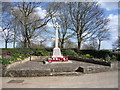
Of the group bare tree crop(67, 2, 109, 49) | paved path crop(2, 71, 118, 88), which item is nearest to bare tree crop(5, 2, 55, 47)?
bare tree crop(67, 2, 109, 49)

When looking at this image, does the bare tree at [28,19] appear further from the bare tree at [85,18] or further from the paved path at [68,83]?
the paved path at [68,83]

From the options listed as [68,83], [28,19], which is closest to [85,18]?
[28,19]

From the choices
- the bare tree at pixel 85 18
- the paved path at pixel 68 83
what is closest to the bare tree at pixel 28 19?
the bare tree at pixel 85 18

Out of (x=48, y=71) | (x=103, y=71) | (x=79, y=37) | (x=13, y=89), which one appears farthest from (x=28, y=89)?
(x=79, y=37)

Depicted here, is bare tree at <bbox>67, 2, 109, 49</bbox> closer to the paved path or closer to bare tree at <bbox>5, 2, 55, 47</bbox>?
bare tree at <bbox>5, 2, 55, 47</bbox>

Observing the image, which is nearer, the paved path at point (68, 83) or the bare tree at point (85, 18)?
the paved path at point (68, 83)

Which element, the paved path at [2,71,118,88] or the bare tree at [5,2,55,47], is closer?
the paved path at [2,71,118,88]

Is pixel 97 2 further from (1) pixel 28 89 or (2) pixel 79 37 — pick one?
(1) pixel 28 89

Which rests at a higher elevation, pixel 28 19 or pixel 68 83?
pixel 28 19

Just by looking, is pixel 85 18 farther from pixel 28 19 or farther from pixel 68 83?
pixel 68 83

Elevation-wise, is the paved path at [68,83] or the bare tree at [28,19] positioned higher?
the bare tree at [28,19]

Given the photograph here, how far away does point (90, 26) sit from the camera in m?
27.1

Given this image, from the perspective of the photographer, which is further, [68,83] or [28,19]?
[28,19]

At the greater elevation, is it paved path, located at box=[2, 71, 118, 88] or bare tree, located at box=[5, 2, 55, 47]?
bare tree, located at box=[5, 2, 55, 47]
